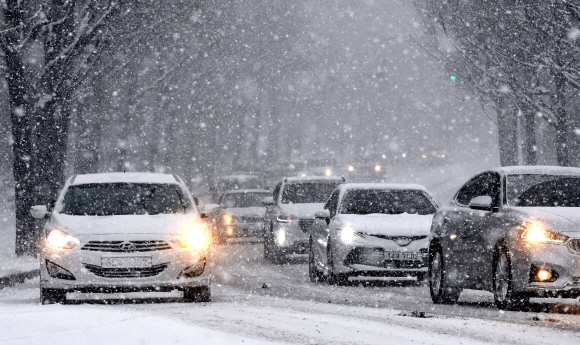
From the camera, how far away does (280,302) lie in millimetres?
13320

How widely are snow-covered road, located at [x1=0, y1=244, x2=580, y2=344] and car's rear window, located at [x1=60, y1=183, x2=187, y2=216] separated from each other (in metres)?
1.25

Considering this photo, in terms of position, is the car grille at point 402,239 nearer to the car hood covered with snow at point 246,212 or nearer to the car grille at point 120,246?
the car grille at point 120,246

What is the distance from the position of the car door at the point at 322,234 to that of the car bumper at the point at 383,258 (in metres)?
1.02

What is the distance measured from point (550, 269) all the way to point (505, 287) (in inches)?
27.0

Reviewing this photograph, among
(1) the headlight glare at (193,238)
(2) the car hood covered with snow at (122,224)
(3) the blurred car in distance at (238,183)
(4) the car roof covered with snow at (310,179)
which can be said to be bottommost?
(1) the headlight glare at (193,238)

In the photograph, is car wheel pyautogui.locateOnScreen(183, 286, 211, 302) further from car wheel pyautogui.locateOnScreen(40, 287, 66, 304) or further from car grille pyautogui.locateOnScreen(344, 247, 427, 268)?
car grille pyautogui.locateOnScreen(344, 247, 427, 268)

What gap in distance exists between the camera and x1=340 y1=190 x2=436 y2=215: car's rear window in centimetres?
1802

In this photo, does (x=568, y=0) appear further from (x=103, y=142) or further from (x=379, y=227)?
(x=103, y=142)

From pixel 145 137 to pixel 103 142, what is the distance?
289 cm

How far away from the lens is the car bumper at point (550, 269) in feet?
35.7

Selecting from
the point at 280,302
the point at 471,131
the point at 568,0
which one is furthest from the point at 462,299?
the point at 471,131

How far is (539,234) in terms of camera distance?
36.3 feet

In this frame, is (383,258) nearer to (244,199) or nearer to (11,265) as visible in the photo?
(11,265)

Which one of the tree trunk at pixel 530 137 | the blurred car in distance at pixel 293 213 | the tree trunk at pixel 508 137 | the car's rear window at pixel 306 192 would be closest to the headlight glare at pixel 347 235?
the blurred car in distance at pixel 293 213
